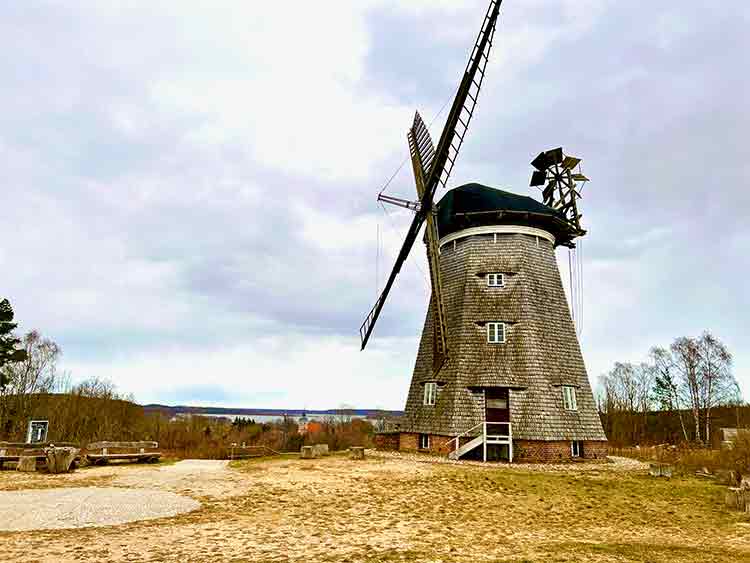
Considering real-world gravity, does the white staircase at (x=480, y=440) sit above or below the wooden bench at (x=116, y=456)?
above

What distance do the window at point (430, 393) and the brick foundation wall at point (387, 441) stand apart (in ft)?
8.81

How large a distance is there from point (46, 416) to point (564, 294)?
3111 centimetres

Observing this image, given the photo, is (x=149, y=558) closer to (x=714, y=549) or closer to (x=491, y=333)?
(x=714, y=549)

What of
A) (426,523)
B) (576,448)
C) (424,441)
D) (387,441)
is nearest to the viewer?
(426,523)

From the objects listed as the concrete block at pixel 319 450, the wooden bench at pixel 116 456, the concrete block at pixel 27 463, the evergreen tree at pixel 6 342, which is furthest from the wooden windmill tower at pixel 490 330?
the evergreen tree at pixel 6 342

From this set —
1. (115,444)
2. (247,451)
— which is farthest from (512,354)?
(115,444)

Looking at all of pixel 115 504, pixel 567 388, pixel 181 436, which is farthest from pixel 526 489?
pixel 181 436

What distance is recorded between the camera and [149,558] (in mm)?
7391

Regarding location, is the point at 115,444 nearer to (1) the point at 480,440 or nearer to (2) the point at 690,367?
(1) the point at 480,440

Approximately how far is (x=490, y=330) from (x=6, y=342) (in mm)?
29038

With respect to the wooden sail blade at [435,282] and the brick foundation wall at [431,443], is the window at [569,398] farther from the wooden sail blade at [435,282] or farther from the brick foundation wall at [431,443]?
the wooden sail blade at [435,282]

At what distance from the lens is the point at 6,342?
31.8 metres

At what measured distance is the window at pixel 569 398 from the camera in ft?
71.9

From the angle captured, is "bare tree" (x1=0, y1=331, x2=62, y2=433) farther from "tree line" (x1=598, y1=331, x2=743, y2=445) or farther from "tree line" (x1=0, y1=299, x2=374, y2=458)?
"tree line" (x1=598, y1=331, x2=743, y2=445)
